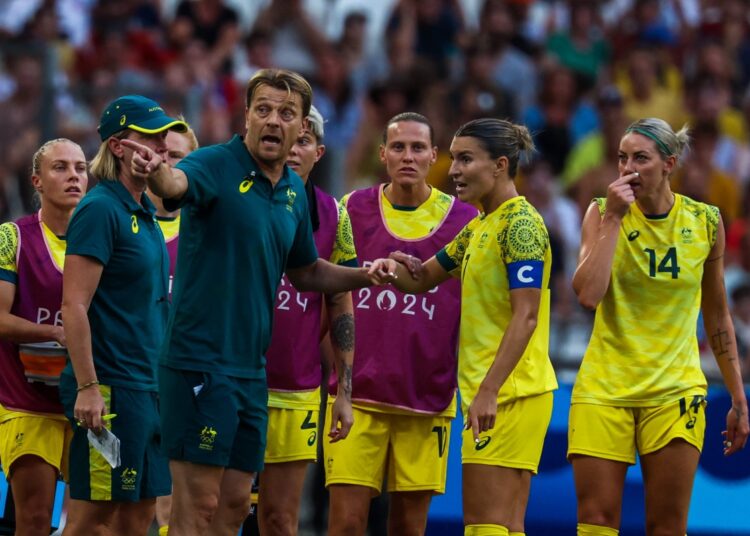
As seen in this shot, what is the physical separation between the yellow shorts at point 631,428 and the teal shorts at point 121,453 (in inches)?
87.5

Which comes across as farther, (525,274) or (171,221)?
(171,221)

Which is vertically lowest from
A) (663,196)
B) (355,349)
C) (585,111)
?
(355,349)

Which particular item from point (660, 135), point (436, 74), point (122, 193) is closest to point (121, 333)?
point (122, 193)

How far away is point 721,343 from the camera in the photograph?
8242 mm

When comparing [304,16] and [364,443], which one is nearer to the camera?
[364,443]

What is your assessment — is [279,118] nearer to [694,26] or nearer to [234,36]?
[234,36]

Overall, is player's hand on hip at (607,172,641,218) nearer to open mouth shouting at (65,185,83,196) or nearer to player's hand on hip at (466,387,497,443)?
player's hand on hip at (466,387,497,443)

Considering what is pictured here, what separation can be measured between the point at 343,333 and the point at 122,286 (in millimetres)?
1451

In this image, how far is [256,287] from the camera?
6.75 m

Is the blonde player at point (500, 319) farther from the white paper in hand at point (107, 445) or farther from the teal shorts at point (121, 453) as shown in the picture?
the white paper in hand at point (107, 445)

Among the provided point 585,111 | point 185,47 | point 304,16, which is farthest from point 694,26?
point 185,47

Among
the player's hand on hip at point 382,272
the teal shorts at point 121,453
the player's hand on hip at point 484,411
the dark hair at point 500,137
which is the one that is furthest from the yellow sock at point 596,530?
the teal shorts at point 121,453

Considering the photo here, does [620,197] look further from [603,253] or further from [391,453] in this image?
[391,453]

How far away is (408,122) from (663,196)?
161cm
